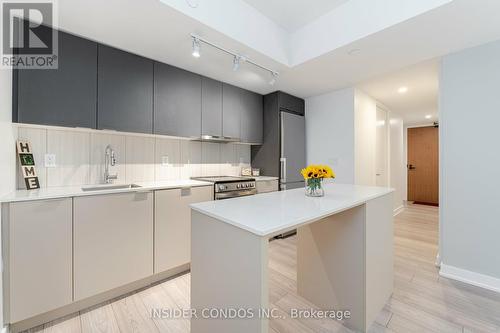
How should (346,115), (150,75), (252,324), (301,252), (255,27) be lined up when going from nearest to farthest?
(252,324) → (301,252) → (255,27) → (150,75) → (346,115)

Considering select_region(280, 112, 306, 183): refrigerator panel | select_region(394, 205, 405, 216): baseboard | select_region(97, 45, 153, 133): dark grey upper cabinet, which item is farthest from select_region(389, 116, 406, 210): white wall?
select_region(97, 45, 153, 133): dark grey upper cabinet

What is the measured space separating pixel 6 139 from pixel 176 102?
1431mm

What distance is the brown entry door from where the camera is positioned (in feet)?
19.5

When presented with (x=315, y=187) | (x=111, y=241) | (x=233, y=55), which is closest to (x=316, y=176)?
(x=315, y=187)

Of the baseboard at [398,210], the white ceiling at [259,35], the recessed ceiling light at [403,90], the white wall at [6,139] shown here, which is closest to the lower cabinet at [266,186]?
the white ceiling at [259,35]

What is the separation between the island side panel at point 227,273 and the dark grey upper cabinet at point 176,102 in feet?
4.87

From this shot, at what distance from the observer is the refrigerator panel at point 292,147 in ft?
10.9

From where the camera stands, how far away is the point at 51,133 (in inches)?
76.9

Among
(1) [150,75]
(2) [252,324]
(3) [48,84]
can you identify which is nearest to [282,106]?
(1) [150,75]

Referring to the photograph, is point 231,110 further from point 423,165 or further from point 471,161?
point 423,165

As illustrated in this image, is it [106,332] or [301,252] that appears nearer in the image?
[106,332]

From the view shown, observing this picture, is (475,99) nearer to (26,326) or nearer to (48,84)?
(48,84)

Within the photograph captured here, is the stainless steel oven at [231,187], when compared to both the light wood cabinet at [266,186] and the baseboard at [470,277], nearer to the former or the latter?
the light wood cabinet at [266,186]

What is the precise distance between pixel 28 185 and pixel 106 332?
1.37 meters
